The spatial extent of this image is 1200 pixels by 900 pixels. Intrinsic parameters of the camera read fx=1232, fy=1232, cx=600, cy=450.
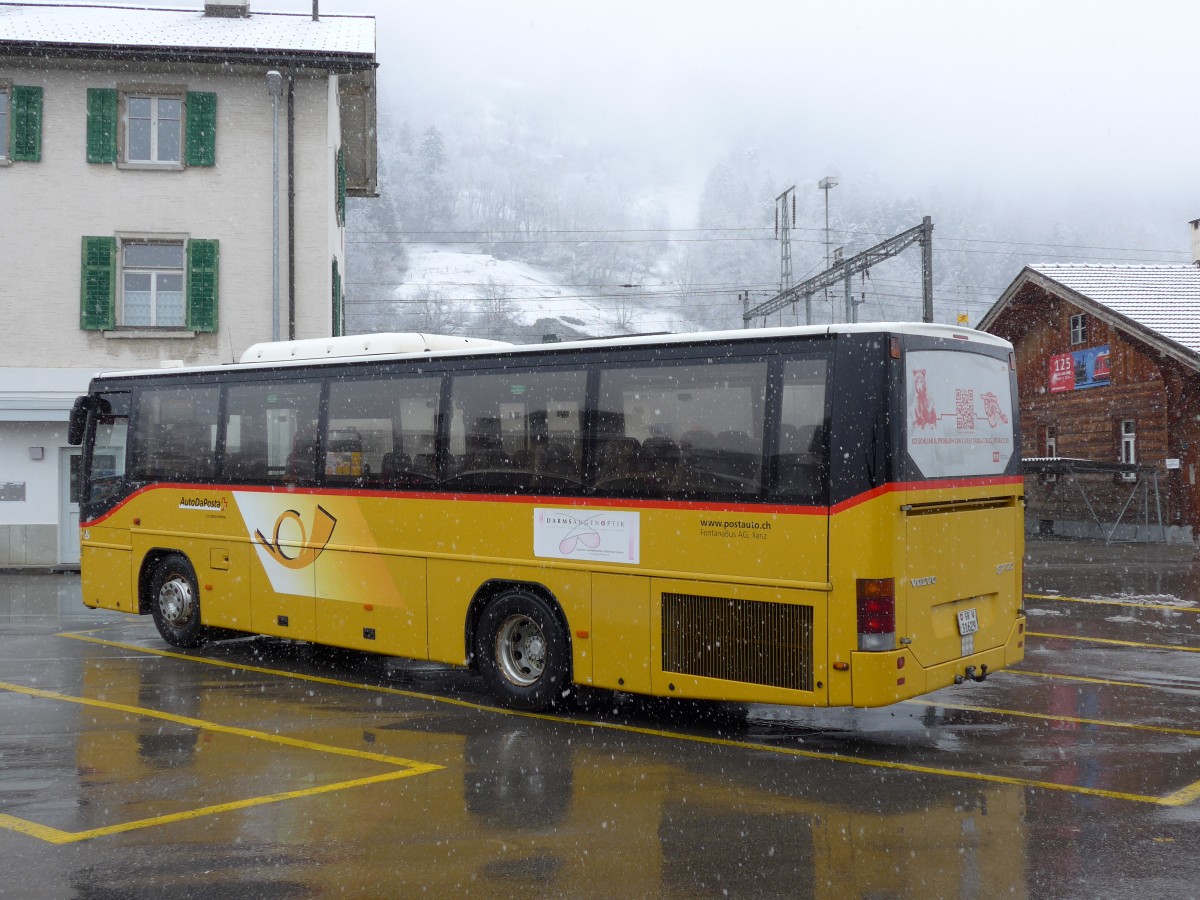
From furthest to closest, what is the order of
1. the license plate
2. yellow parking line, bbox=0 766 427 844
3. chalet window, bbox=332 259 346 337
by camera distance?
chalet window, bbox=332 259 346 337
the license plate
yellow parking line, bbox=0 766 427 844

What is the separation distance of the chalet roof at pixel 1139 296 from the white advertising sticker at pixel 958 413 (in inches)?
895

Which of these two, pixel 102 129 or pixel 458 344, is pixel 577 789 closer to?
pixel 458 344

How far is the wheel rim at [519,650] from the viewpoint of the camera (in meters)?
9.66

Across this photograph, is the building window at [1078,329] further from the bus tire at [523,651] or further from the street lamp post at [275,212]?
the bus tire at [523,651]

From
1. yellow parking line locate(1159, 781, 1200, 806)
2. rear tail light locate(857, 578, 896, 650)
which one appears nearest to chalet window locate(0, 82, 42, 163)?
rear tail light locate(857, 578, 896, 650)

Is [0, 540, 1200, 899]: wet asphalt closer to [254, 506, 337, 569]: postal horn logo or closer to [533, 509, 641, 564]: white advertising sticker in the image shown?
[254, 506, 337, 569]: postal horn logo

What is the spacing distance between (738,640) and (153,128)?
62.8 feet

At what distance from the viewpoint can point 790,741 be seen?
8.59 m

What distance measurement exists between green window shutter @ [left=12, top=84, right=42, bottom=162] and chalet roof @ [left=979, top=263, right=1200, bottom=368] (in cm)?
2499

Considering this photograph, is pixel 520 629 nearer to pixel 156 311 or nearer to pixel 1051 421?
pixel 156 311

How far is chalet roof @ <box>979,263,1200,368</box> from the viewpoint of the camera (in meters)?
30.0

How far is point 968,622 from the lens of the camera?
8500 mm

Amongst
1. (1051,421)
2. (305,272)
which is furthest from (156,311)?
(1051,421)

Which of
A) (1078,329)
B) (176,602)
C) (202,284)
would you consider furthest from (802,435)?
(1078,329)
